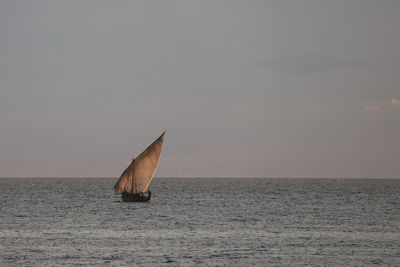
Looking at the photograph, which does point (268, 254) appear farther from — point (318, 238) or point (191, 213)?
point (191, 213)

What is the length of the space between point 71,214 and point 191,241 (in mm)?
33414

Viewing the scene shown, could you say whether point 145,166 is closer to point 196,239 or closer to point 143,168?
point 143,168

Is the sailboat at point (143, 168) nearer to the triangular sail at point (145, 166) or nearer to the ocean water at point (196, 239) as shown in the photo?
the triangular sail at point (145, 166)

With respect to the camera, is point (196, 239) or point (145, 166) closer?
point (196, 239)

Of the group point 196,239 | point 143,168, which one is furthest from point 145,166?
point 196,239

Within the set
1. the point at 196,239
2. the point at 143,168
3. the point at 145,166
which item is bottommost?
the point at 196,239

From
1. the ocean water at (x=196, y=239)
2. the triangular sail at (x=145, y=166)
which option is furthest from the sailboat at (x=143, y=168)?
the ocean water at (x=196, y=239)

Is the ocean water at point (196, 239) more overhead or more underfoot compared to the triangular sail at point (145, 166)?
more underfoot

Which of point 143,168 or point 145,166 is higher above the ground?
point 145,166

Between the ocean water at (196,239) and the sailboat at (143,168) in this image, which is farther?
the sailboat at (143,168)

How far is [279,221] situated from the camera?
7225 cm

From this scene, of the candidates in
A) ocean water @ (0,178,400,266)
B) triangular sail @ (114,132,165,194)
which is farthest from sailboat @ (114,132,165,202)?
ocean water @ (0,178,400,266)

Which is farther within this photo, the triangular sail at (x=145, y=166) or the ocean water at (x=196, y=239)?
the triangular sail at (x=145, y=166)

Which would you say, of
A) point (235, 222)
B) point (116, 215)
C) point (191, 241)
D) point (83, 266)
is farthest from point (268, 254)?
point (116, 215)
